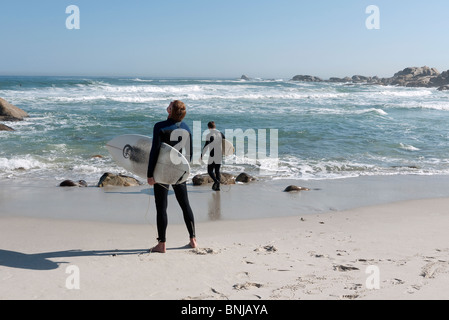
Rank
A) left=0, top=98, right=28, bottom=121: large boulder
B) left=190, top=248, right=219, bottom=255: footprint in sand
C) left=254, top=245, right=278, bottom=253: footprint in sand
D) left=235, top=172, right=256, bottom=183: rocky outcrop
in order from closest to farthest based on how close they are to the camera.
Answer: left=190, top=248, right=219, bottom=255: footprint in sand < left=254, top=245, right=278, bottom=253: footprint in sand < left=235, top=172, right=256, bottom=183: rocky outcrop < left=0, top=98, right=28, bottom=121: large boulder

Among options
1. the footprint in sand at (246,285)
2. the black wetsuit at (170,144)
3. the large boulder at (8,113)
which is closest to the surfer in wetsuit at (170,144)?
the black wetsuit at (170,144)

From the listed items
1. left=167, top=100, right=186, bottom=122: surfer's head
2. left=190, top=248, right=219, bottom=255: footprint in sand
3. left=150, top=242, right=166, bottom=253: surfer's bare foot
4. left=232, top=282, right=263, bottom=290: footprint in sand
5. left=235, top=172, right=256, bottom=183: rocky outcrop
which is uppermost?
left=167, top=100, right=186, bottom=122: surfer's head

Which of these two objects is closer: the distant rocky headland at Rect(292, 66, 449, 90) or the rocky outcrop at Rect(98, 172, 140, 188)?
the rocky outcrop at Rect(98, 172, 140, 188)

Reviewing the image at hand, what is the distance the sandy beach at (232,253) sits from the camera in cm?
376

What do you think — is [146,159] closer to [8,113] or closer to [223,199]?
[223,199]

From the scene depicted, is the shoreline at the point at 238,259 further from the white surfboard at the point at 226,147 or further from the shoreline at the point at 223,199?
the white surfboard at the point at 226,147

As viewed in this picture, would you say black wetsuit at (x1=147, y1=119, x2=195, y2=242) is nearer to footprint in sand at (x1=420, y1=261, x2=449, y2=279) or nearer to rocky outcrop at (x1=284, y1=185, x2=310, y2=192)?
footprint in sand at (x1=420, y1=261, x2=449, y2=279)

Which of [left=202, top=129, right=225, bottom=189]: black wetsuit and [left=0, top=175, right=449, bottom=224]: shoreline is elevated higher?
[left=202, top=129, right=225, bottom=189]: black wetsuit

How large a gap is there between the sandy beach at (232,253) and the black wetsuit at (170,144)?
0.35 meters

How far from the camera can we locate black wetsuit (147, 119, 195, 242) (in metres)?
4.79

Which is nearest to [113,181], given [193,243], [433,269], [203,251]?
[193,243]

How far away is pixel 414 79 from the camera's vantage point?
85125mm

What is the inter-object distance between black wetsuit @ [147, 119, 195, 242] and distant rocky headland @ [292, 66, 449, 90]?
6622 centimetres
